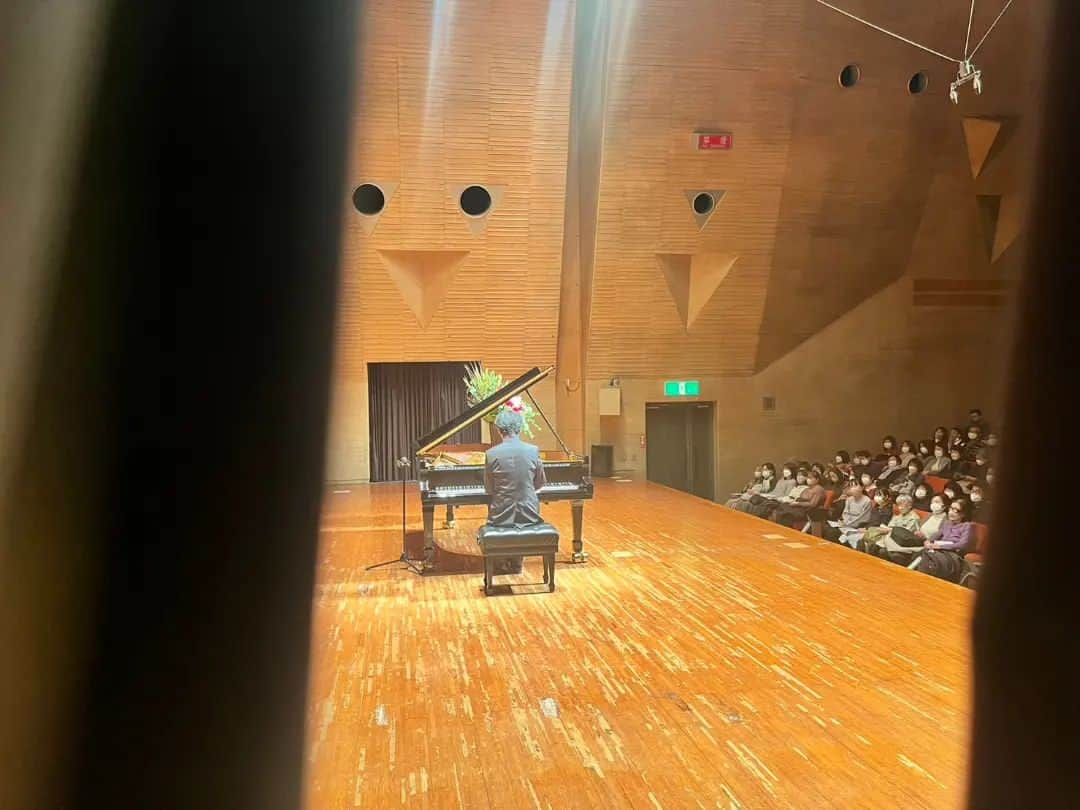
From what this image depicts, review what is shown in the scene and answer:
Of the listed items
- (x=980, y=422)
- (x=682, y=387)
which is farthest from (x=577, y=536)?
(x=980, y=422)

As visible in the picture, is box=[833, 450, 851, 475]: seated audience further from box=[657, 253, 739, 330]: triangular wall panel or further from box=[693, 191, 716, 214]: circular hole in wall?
box=[693, 191, 716, 214]: circular hole in wall

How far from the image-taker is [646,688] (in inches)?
130

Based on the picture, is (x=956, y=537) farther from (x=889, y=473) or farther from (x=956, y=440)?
(x=956, y=440)

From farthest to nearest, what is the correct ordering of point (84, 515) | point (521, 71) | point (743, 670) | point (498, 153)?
point (498, 153) < point (521, 71) < point (743, 670) < point (84, 515)

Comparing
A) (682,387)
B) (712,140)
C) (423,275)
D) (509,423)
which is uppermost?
(712,140)

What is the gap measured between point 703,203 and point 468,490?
5895 millimetres

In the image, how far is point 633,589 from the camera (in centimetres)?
502

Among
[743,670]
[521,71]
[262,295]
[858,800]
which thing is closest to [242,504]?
[262,295]

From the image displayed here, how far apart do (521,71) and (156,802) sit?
308 inches

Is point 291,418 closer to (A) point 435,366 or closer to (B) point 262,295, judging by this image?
(B) point 262,295

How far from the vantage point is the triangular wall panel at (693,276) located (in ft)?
32.8

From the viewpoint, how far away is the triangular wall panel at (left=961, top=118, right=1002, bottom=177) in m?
9.09

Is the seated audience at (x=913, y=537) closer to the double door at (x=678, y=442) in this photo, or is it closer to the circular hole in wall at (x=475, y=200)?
the double door at (x=678, y=442)

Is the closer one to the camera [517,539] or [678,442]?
[517,539]
